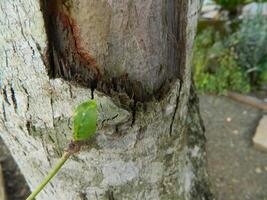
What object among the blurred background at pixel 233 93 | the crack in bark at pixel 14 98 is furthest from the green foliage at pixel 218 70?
the crack in bark at pixel 14 98

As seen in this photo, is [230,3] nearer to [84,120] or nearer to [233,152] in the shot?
[233,152]

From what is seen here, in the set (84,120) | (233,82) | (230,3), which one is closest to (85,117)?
(84,120)

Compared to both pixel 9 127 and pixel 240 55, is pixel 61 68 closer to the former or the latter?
pixel 9 127

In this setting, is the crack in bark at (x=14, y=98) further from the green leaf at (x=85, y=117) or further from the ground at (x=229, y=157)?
the ground at (x=229, y=157)

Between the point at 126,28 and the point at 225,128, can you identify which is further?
Answer: the point at 225,128

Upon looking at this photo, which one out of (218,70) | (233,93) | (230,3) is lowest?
(233,93)

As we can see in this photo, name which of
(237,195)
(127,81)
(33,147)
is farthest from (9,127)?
(237,195)
